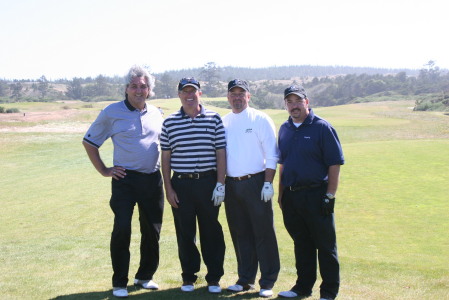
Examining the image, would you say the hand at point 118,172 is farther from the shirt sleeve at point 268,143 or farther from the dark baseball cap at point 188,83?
the shirt sleeve at point 268,143

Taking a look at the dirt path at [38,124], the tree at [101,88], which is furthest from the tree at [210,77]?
the dirt path at [38,124]

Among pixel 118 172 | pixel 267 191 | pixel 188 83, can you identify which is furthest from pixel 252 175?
pixel 118 172

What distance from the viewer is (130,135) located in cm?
520

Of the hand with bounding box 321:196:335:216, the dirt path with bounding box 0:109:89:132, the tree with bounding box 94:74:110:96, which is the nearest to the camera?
the hand with bounding box 321:196:335:216

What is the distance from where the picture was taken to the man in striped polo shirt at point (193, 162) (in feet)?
16.6

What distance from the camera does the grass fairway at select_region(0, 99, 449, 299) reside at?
5.62 metres

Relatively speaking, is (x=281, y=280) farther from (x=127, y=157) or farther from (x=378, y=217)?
(x=378, y=217)

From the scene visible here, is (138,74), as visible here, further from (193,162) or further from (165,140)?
(193,162)

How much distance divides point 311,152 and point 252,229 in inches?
40.9

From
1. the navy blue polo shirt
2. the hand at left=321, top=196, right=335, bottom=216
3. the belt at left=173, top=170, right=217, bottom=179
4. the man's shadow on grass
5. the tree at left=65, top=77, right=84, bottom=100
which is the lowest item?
the tree at left=65, top=77, right=84, bottom=100

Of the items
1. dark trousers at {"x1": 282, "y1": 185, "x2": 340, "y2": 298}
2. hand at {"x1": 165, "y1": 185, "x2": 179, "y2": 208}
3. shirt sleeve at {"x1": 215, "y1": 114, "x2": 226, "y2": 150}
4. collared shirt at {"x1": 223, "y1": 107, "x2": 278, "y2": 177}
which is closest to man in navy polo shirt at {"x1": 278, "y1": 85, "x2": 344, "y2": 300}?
dark trousers at {"x1": 282, "y1": 185, "x2": 340, "y2": 298}

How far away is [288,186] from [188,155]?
984 millimetres

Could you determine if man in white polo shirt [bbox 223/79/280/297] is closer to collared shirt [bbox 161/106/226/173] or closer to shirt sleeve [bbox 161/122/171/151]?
collared shirt [bbox 161/106/226/173]

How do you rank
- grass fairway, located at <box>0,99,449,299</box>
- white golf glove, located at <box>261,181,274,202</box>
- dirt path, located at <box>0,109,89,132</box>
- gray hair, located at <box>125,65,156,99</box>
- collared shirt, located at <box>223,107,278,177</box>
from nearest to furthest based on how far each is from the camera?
white golf glove, located at <box>261,181,274,202</box>, collared shirt, located at <box>223,107,278,177</box>, gray hair, located at <box>125,65,156,99</box>, grass fairway, located at <box>0,99,449,299</box>, dirt path, located at <box>0,109,89,132</box>
